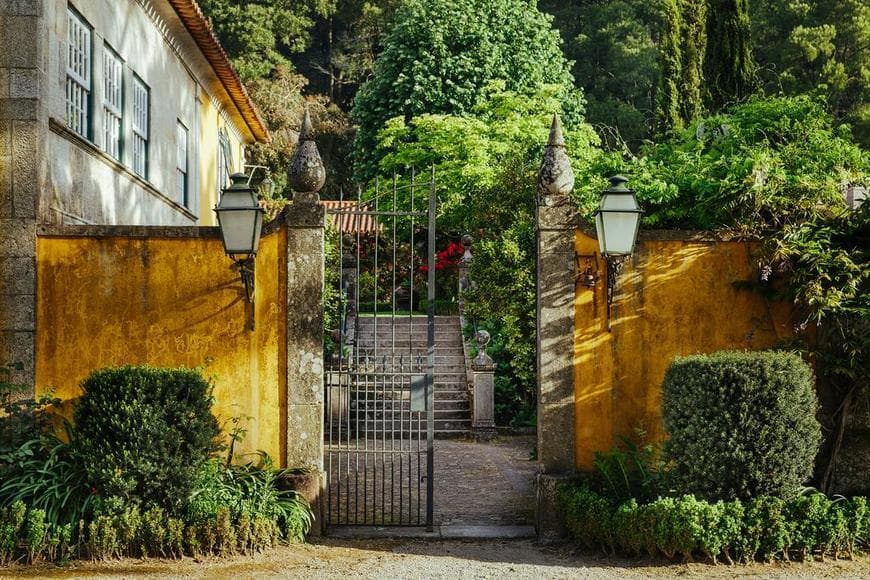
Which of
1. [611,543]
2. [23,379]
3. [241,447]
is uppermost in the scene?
[23,379]

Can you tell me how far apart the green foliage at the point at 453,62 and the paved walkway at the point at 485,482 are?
15657 millimetres

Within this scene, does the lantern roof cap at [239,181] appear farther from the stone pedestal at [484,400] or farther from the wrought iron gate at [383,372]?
the stone pedestal at [484,400]

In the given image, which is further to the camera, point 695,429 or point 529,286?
point 529,286

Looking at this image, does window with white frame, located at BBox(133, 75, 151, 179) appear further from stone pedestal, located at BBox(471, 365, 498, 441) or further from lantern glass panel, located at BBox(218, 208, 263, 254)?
stone pedestal, located at BBox(471, 365, 498, 441)

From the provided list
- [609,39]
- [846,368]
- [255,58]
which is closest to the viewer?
[846,368]

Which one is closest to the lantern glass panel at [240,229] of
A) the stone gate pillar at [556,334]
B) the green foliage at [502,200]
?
the stone gate pillar at [556,334]

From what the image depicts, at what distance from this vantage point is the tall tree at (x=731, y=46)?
24266mm

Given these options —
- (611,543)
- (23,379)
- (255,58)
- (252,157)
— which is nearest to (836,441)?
(611,543)

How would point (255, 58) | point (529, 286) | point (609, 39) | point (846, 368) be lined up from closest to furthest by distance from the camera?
point (846, 368) → point (529, 286) → point (255, 58) → point (609, 39)

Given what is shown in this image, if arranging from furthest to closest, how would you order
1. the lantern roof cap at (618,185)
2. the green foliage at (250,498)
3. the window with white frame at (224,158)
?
the window with white frame at (224,158)
the lantern roof cap at (618,185)
the green foliage at (250,498)

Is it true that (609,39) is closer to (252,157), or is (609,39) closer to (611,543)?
(252,157)

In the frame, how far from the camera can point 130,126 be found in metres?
13.3

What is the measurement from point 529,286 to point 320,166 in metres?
A: 8.50

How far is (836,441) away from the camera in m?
8.56
